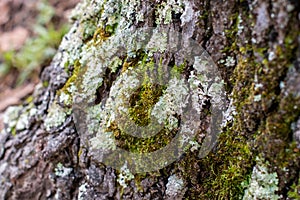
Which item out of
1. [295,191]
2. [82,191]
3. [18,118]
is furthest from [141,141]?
[18,118]

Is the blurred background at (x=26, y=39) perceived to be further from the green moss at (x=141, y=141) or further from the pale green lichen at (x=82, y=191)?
the green moss at (x=141, y=141)

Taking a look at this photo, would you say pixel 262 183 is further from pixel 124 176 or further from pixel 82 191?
pixel 82 191

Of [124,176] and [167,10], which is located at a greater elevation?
[167,10]

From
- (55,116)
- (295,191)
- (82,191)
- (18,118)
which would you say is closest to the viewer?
(295,191)

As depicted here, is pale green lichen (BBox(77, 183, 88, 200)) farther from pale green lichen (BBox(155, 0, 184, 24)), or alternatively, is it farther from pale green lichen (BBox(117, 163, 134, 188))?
pale green lichen (BBox(155, 0, 184, 24))

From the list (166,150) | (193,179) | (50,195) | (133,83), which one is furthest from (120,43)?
(50,195)

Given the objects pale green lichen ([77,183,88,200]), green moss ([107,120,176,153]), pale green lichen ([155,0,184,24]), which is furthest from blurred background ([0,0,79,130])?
pale green lichen ([155,0,184,24])

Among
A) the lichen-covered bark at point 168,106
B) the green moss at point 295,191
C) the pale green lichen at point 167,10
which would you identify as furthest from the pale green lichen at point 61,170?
the green moss at point 295,191

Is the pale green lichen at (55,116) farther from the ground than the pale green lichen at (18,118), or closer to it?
closer to it
